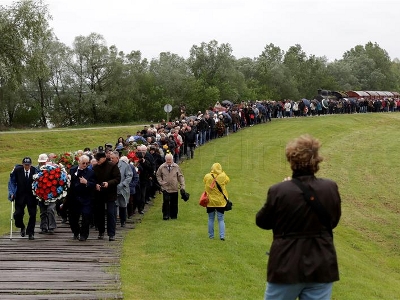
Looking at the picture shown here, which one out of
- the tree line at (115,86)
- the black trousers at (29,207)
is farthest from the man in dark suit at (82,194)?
the tree line at (115,86)

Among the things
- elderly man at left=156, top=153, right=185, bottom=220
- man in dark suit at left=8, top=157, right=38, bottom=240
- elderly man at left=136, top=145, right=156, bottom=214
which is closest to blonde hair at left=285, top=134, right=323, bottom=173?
man in dark suit at left=8, top=157, right=38, bottom=240

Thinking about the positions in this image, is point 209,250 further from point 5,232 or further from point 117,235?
point 5,232

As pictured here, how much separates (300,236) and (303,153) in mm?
764

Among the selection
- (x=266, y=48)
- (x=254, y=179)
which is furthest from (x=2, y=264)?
(x=266, y=48)

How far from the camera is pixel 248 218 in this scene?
2098cm

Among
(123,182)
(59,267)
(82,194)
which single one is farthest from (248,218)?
(59,267)

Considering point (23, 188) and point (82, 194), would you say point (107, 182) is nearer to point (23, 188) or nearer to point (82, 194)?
point (82, 194)

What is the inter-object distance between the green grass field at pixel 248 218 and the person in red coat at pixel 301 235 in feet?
16.2

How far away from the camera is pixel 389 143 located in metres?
48.0

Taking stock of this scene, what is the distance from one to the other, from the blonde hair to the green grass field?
17.3ft

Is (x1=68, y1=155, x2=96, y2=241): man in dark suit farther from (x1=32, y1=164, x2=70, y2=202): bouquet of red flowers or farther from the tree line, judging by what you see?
the tree line

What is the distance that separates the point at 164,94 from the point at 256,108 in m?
23.4

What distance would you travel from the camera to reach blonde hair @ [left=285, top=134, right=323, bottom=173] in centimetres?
592

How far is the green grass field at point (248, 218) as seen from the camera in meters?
12.3
